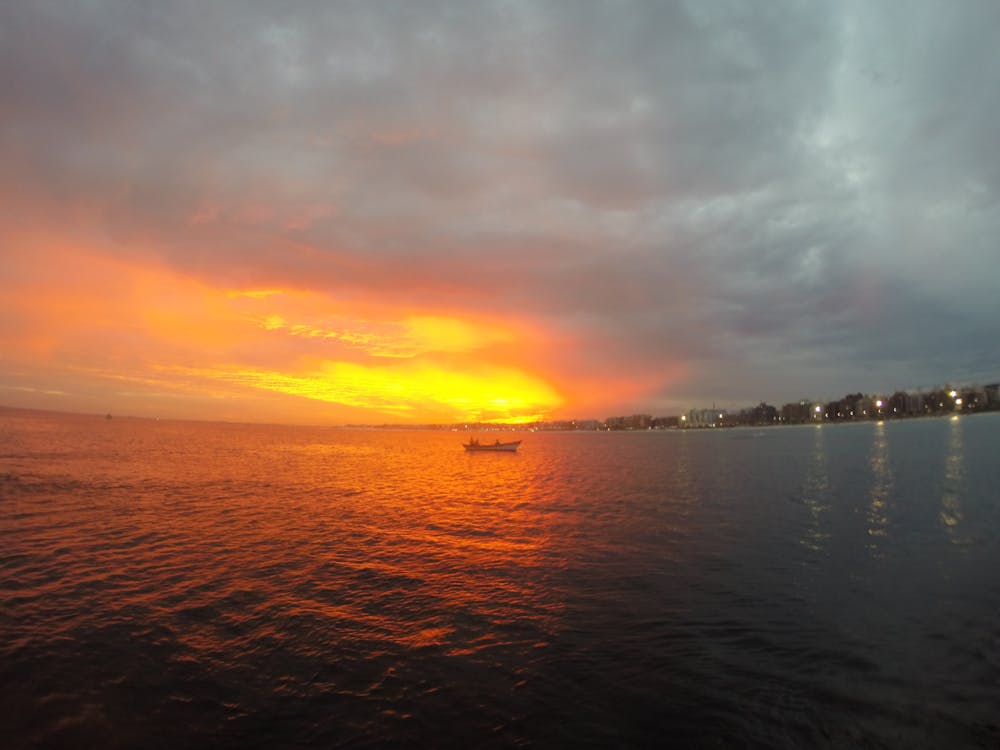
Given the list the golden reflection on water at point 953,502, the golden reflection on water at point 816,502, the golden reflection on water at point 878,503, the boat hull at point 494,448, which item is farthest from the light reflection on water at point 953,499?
the boat hull at point 494,448

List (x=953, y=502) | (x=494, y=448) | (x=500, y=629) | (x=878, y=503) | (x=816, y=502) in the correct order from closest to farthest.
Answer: (x=500, y=629), (x=953, y=502), (x=878, y=503), (x=816, y=502), (x=494, y=448)

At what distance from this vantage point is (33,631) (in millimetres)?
18734

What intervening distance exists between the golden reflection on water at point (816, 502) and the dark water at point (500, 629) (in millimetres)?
612

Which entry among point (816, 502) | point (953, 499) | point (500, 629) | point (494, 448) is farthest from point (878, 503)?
point (494, 448)

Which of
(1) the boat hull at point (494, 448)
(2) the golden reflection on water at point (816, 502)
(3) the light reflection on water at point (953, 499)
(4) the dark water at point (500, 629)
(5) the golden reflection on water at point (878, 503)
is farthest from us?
(1) the boat hull at point (494, 448)

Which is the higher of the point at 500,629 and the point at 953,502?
the point at 953,502

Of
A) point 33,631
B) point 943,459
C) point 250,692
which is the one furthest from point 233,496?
point 943,459

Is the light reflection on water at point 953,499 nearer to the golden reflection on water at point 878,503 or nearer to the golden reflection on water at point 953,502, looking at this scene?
the golden reflection on water at point 953,502

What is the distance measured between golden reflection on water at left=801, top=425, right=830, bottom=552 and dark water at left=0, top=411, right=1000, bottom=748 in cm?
61

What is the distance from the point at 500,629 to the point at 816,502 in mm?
44078

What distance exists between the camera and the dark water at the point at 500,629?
43.5 ft

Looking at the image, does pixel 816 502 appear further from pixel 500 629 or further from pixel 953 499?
pixel 500 629

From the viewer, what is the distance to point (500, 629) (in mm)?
19453

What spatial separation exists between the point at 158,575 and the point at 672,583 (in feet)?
90.3
